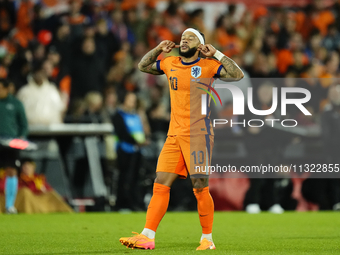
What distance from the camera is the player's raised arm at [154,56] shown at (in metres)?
6.47

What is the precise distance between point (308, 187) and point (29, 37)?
6.71 metres

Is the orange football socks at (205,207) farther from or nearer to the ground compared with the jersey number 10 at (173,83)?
nearer to the ground

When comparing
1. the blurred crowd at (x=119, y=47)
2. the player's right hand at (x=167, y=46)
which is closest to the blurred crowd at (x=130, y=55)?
the blurred crowd at (x=119, y=47)

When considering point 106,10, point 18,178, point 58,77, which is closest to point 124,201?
point 18,178

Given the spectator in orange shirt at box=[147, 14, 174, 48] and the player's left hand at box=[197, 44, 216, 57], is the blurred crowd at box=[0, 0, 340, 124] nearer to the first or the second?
the spectator in orange shirt at box=[147, 14, 174, 48]

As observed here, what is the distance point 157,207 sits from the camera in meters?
6.27

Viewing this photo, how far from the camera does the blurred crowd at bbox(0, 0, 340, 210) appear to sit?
40.9ft

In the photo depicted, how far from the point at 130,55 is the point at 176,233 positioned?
735 centimetres

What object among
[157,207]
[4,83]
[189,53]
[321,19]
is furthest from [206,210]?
[321,19]

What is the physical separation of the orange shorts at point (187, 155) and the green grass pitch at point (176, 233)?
0.77m

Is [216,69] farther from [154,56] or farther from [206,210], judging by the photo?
[206,210]

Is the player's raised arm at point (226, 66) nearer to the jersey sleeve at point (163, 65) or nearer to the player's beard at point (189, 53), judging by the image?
the player's beard at point (189, 53)

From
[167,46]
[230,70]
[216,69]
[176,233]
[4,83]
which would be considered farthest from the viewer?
[4,83]

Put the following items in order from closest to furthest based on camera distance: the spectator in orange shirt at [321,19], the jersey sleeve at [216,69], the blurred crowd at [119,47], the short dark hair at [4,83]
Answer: the jersey sleeve at [216,69] → the short dark hair at [4,83] → the blurred crowd at [119,47] → the spectator in orange shirt at [321,19]
